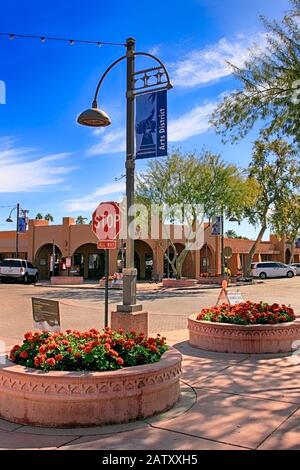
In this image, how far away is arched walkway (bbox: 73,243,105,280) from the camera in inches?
1672

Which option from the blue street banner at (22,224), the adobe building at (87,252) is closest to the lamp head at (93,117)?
the adobe building at (87,252)

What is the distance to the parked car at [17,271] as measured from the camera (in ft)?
115

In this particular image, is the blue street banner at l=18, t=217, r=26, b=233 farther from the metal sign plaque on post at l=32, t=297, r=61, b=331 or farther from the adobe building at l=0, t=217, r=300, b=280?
the metal sign plaque on post at l=32, t=297, r=61, b=331

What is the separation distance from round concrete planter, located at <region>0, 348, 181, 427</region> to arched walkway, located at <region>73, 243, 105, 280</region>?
37573 mm

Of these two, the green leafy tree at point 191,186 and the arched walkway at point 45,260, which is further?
the arched walkway at point 45,260

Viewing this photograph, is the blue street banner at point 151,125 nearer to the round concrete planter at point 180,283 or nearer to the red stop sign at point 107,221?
the red stop sign at point 107,221

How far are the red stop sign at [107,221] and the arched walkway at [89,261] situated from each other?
35.0 metres

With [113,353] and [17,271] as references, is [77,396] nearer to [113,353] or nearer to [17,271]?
[113,353]

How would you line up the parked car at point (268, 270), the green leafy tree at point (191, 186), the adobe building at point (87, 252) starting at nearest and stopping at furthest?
the green leafy tree at point (191, 186)
the adobe building at point (87, 252)
the parked car at point (268, 270)

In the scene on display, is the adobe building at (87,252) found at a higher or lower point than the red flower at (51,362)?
higher

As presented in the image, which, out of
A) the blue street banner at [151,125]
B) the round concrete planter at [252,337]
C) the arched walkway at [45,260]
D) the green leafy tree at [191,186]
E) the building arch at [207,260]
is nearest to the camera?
the blue street banner at [151,125]

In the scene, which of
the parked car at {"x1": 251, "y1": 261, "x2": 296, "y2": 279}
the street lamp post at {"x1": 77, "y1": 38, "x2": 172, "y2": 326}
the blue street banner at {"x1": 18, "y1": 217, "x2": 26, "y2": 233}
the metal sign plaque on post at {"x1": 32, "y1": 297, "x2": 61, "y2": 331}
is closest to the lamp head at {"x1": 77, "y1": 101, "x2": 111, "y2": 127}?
the street lamp post at {"x1": 77, "y1": 38, "x2": 172, "y2": 326}
